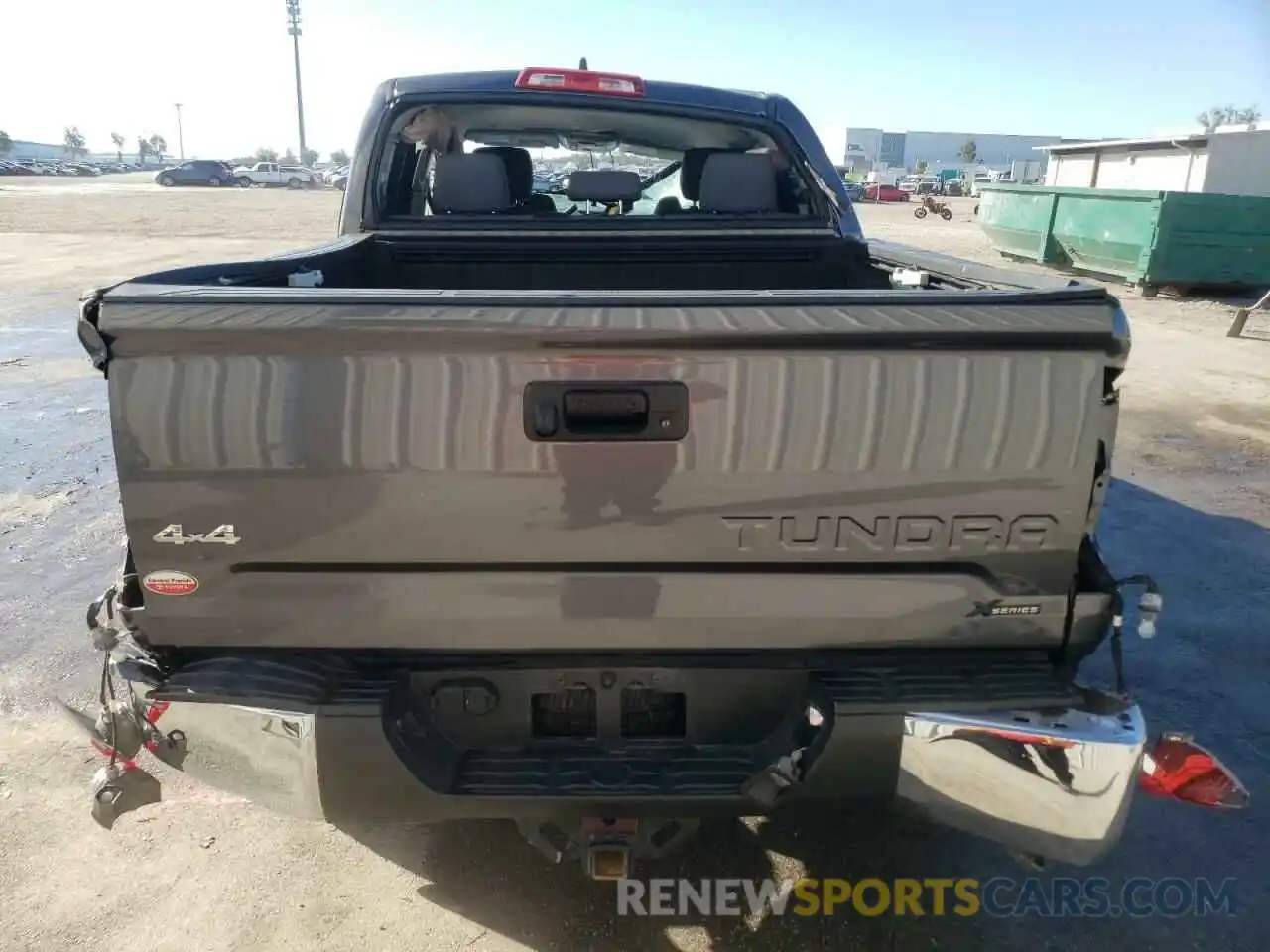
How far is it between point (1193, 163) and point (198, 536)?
3183cm

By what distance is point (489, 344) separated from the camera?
6.42 feet

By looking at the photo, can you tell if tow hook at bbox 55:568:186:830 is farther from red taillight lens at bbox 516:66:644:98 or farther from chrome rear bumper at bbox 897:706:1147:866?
red taillight lens at bbox 516:66:644:98

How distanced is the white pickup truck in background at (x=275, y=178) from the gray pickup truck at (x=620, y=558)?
66297 millimetres

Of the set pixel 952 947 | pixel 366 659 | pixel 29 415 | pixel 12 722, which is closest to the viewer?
pixel 366 659

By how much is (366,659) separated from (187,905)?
3.75 ft

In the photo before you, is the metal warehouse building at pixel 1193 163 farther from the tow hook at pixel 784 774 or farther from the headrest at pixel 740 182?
the tow hook at pixel 784 774

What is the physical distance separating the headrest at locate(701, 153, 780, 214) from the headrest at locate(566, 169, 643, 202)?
35 cm

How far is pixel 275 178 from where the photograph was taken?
209 ft

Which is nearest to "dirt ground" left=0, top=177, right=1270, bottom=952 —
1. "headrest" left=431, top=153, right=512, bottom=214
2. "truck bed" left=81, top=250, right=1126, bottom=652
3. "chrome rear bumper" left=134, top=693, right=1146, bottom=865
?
"chrome rear bumper" left=134, top=693, right=1146, bottom=865

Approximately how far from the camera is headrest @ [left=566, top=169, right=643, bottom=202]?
14.3 ft

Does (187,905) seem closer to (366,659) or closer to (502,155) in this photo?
(366,659)

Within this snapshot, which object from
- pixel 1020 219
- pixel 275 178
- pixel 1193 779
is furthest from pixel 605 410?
pixel 275 178

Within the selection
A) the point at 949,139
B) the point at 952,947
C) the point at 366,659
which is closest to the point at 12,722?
the point at 366,659

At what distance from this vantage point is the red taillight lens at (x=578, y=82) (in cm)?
410
